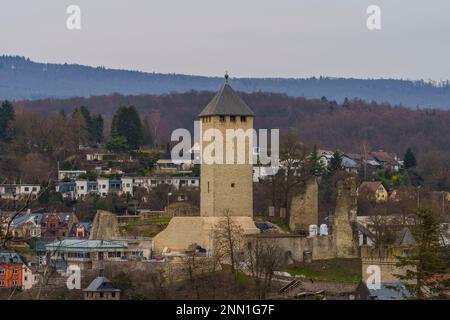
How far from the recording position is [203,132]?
53281 millimetres

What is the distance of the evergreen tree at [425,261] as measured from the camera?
37094mm

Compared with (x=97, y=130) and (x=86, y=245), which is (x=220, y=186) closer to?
(x=86, y=245)

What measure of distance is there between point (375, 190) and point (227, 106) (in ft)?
86.0

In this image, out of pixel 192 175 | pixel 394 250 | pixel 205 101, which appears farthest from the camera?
pixel 205 101

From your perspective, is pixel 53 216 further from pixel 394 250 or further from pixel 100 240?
pixel 394 250

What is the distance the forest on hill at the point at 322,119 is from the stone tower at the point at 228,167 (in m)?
75.1

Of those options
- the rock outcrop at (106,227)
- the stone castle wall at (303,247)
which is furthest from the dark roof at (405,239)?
the rock outcrop at (106,227)

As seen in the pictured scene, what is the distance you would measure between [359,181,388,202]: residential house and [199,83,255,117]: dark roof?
69.2 feet

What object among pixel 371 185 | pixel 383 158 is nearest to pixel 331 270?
pixel 371 185

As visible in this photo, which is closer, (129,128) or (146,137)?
(129,128)

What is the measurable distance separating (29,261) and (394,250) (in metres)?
15.6

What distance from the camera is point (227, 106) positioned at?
5328cm
